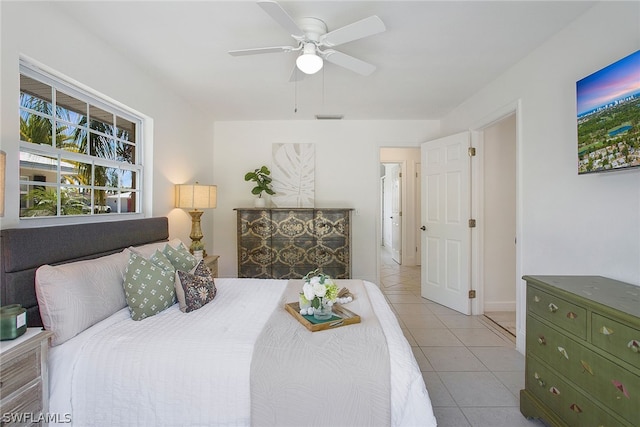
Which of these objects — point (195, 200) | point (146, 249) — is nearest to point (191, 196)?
point (195, 200)

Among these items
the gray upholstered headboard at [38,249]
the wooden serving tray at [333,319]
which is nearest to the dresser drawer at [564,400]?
the wooden serving tray at [333,319]

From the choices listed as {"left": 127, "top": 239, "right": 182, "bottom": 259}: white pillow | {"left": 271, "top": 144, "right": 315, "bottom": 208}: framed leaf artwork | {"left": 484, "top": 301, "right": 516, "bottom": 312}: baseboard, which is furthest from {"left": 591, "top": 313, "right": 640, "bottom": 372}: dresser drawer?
{"left": 271, "top": 144, "right": 315, "bottom": 208}: framed leaf artwork

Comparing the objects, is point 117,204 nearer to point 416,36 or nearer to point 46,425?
point 46,425

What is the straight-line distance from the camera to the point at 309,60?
1.99 meters

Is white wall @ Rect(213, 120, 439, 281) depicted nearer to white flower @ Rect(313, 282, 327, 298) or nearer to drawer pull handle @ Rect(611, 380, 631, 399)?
white flower @ Rect(313, 282, 327, 298)

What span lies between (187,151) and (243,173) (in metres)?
0.99

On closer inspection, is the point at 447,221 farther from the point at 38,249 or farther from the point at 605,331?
the point at 38,249

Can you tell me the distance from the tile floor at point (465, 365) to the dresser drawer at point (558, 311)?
72 cm

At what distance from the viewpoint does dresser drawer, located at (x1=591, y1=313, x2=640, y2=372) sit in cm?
117

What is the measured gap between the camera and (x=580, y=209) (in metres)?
2.00

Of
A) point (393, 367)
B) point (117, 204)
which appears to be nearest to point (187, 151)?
point (117, 204)

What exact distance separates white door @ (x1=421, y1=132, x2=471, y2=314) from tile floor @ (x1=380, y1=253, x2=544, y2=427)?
0.24 metres

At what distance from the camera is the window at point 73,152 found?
6.03 feet

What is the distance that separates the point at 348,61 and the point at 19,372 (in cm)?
248
